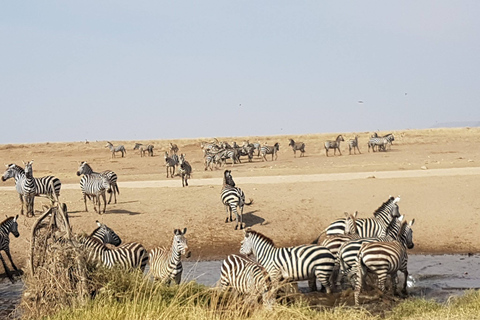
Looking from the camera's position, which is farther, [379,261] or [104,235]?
[104,235]

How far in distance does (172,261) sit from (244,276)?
1.28 meters

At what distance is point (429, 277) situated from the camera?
11969 mm

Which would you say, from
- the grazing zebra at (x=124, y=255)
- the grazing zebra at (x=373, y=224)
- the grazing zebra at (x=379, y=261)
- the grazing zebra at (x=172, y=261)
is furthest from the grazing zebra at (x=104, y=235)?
the grazing zebra at (x=379, y=261)

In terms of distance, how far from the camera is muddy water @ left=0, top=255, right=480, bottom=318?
10812 mm

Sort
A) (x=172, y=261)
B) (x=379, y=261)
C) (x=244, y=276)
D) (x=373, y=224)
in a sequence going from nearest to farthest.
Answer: (x=244, y=276) < (x=379, y=261) < (x=172, y=261) < (x=373, y=224)

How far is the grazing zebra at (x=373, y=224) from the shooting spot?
1264 centimetres

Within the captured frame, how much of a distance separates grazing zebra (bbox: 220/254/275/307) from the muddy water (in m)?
0.46

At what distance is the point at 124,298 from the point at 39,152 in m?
48.9

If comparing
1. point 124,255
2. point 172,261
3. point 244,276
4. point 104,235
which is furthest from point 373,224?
point 104,235

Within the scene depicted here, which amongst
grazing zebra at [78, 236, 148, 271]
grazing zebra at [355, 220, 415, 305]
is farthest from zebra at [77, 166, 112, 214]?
grazing zebra at [355, 220, 415, 305]

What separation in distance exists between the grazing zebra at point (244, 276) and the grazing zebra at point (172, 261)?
712 mm

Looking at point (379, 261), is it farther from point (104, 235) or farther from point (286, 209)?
point (286, 209)

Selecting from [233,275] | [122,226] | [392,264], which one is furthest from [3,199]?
[392,264]

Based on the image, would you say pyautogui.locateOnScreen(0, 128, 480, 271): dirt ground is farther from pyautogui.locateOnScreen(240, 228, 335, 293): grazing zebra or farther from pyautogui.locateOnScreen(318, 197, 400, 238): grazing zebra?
pyautogui.locateOnScreen(240, 228, 335, 293): grazing zebra
